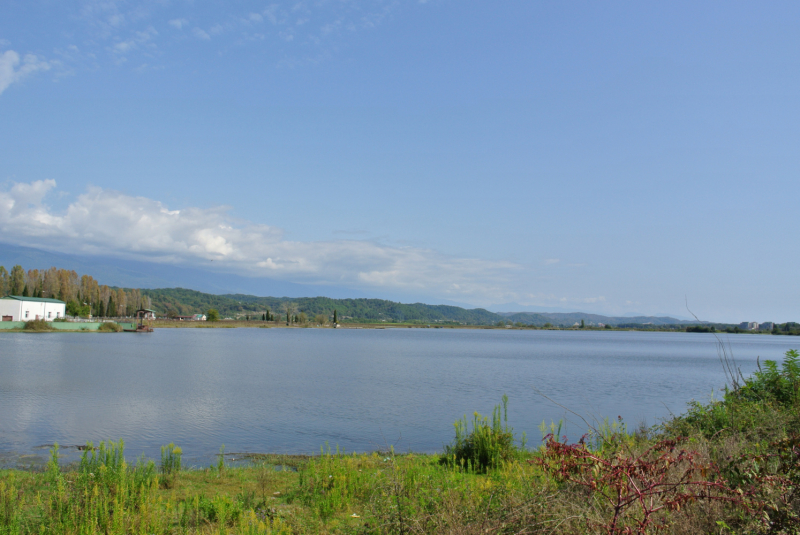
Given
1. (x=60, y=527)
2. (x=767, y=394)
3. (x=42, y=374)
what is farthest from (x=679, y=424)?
(x=42, y=374)

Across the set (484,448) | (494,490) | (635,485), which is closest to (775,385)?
(484,448)

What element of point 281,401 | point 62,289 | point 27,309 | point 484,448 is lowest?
point 281,401

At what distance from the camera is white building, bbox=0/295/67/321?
91.4 metres

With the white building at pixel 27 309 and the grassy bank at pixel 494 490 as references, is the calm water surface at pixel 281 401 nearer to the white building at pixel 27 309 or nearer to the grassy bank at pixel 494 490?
the grassy bank at pixel 494 490

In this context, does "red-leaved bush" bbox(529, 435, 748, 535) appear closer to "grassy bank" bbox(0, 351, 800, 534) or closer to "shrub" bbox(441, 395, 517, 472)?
"grassy bank" bbox(0, 351, 800, 534)

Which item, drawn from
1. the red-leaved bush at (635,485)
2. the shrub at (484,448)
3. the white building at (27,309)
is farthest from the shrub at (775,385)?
the white building at (27,309)

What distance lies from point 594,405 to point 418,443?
40.5 ft

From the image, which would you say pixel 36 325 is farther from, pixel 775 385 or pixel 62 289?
pixel 775 385

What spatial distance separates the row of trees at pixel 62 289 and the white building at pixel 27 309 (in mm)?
9314

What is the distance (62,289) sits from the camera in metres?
123

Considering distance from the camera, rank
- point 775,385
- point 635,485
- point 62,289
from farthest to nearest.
A: point 62,289 → point 775,385 → point 635,485

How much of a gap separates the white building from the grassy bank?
10244 cm

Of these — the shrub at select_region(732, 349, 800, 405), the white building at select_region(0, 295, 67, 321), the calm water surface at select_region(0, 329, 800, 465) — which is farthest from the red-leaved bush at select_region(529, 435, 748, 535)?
the white building at select_region(0, 295, 67, 321)

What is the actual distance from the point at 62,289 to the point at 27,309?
31.1 meters
